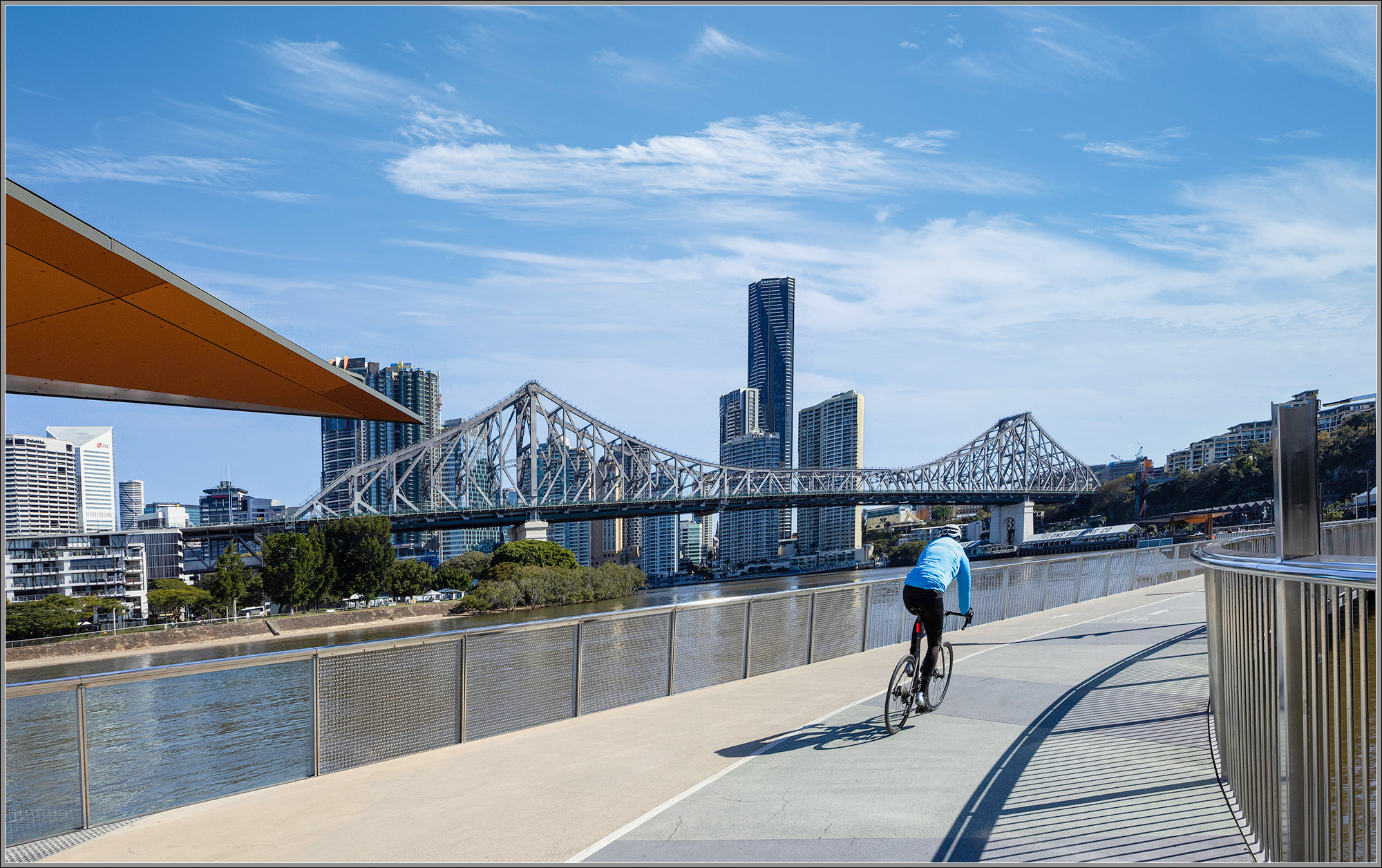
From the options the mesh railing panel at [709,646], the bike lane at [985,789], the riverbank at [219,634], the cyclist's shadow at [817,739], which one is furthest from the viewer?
the riverbank at [219,634]

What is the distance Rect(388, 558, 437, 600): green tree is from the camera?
8500 cm

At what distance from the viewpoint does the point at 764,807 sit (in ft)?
19.1

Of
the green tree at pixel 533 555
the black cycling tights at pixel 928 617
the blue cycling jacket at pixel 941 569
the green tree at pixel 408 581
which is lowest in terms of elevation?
the green tree at pixel 408 581

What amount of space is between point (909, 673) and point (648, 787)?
265cm

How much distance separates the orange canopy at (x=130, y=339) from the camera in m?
4.75

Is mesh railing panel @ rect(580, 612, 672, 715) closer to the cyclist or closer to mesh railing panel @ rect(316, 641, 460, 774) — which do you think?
mesh railing panel @ rect(316, 641, 460, 774)

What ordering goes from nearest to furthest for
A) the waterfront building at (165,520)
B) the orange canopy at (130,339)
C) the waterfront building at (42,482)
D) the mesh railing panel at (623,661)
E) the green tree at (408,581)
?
the orange canopy at (130,339) → the mesh railing panel at (623,661) → the green tree at (408,581) → the waterfront building at (165,520) → the waterfront building at (42,482)

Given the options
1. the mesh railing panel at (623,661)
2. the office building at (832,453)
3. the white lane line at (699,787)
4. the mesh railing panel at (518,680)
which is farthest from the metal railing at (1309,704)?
the office building at (832,453)

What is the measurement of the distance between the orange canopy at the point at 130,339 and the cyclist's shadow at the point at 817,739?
3740mm

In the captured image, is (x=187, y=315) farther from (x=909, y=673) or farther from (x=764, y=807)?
(x=909, y=673)

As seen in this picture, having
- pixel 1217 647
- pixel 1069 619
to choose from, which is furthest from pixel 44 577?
pixel 1217 647

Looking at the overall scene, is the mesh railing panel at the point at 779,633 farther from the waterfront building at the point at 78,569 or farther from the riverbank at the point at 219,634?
the waterfront building at the point at 78,569

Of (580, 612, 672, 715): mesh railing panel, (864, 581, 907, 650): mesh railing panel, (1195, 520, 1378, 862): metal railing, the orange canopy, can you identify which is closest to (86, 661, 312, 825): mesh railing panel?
the orange canopy

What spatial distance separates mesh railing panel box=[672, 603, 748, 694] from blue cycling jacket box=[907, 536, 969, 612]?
11.1ft
